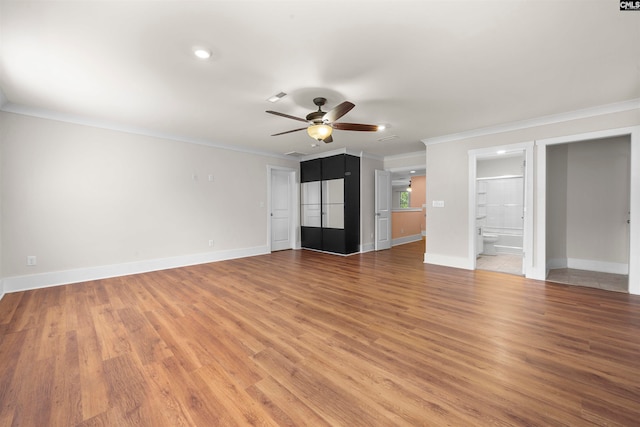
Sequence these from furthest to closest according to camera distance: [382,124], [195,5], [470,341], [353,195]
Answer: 1. [353,195]
2. [382,124]
3. [470,341]
4. [195,5]

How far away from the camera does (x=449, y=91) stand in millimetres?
3078

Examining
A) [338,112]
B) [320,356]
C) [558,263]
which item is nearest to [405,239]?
[558,263]

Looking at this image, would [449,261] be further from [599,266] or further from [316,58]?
[316,58]

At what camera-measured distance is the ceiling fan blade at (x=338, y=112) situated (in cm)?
273

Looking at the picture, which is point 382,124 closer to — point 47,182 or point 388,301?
point 388,301

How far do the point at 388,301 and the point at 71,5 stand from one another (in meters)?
3.88

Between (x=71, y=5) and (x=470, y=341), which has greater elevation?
(x=71, y=5)

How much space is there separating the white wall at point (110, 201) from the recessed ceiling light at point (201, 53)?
319cm

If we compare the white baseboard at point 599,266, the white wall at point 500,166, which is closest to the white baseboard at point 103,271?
the white wall at point 500,166

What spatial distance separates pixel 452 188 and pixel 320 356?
4.33 metres

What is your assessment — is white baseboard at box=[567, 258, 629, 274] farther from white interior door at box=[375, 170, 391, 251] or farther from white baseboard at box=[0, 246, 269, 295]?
white baseboard at box=[0, 246, 269, 295]

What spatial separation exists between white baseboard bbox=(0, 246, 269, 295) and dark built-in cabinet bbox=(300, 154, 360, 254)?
2127 mm

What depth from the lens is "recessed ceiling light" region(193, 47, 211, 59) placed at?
225 cm

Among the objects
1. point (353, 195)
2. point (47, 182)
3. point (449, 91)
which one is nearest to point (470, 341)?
point (449, 91)
